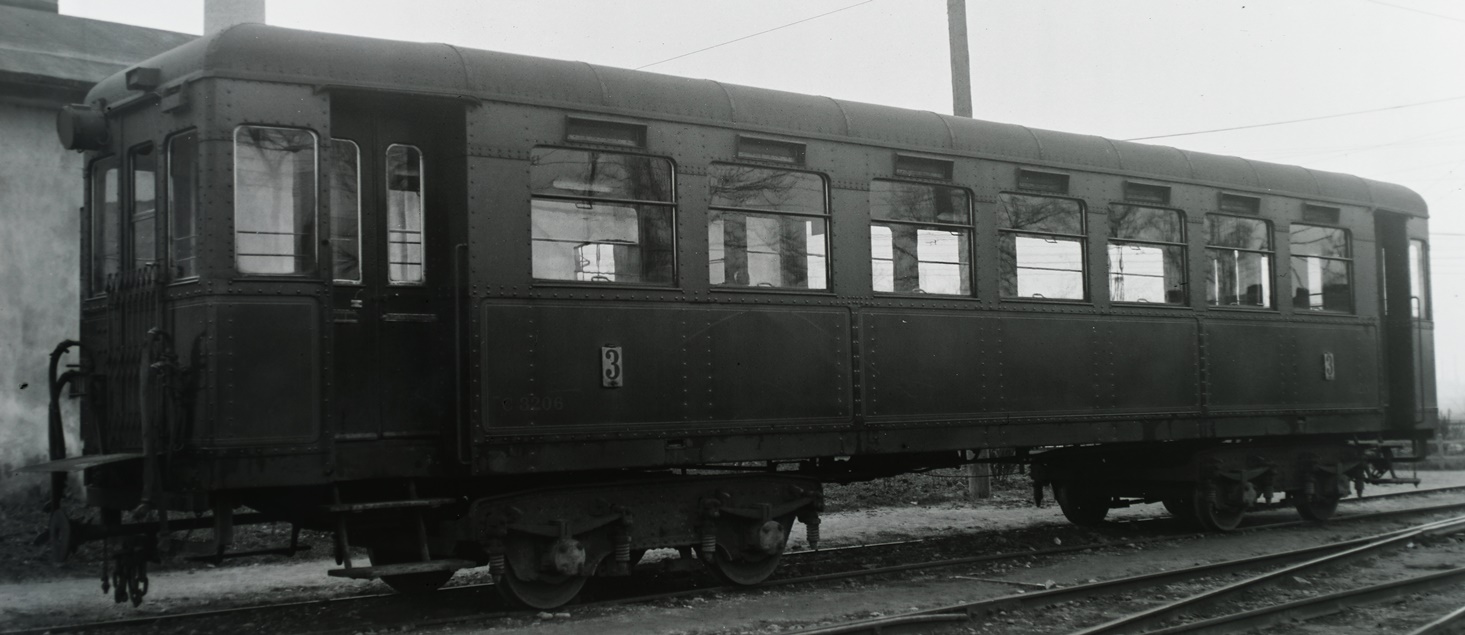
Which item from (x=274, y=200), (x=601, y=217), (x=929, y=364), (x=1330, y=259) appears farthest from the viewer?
(x=1330, y=259)

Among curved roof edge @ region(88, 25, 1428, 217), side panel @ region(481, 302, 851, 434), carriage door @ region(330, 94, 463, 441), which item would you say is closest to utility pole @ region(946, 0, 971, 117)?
curved roof edge @ region(88, 25, 1428, 217)

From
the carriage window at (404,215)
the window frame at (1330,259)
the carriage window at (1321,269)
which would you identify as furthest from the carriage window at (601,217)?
the carriage window at (1321,269)

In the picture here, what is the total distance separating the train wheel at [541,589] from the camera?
8.27 meters

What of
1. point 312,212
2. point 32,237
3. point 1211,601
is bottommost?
point 1211,601

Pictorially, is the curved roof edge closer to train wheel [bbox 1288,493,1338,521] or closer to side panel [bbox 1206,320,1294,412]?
side panel [bbox 1206,320,1294,412]

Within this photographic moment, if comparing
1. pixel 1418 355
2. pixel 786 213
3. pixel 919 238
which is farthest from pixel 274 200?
pixel 1418 355

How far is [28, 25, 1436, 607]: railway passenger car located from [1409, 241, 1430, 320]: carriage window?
497cm

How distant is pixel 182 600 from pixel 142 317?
8.45ft

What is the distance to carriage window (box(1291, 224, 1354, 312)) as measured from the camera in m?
13.4

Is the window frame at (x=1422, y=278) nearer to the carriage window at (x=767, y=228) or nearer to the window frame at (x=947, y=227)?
the window frame at (x=947, y=227)

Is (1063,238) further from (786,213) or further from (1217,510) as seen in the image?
(1217,510)

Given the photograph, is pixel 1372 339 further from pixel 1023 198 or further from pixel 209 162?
pixel 209 162

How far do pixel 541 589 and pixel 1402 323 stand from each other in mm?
10927

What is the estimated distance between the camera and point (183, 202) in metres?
7.67
